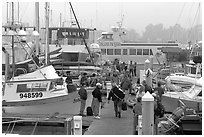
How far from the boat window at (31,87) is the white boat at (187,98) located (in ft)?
15.1

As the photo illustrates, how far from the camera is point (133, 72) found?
95.0 feet

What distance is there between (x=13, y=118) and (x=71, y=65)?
32.6 feet

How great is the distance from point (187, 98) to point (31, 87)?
5.78m

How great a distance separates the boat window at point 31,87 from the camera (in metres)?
14.9

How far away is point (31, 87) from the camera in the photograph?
1495cm

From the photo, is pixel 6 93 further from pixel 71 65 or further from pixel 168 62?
pixel 168 62

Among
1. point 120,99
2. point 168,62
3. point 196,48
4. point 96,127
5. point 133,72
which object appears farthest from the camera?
point 168,62

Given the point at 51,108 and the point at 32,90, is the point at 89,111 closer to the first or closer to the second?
the point at 51,108

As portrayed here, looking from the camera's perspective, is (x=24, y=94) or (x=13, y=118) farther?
(x=24, y=94)

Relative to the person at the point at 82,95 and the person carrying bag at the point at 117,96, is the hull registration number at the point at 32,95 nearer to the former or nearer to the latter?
the person at the point at 82,95

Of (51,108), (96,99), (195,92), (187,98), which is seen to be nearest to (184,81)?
(195,92)

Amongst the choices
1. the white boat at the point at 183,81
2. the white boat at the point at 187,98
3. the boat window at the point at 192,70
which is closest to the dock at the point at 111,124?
the white boat at the point at 187,98

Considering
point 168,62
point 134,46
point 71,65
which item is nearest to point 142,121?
point 71,65

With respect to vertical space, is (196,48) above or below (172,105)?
above
